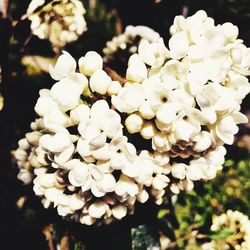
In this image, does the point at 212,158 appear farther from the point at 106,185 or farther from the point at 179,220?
the point at 179,220

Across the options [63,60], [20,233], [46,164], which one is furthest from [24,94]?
[63,60]

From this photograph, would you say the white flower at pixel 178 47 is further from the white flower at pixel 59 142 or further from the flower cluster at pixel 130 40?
the flower cluster at pixel 130 40

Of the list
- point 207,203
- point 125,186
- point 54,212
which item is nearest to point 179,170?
point 125,186

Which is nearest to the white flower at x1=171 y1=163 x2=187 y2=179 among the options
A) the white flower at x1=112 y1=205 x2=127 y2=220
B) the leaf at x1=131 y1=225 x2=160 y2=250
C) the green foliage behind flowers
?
the white flower at x1=112 y1=205 x2=127 y2=220

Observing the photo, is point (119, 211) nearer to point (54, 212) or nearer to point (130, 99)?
point (130, 99)

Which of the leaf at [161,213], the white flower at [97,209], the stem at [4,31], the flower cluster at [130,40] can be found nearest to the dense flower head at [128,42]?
the flower cluster at [130,40]

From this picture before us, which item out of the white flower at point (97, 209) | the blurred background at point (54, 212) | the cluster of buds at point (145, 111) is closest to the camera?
the cluster of buds at point (145, 111)

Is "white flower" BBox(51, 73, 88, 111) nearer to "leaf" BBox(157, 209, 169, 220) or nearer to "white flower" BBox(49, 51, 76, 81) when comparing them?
Answer: "white flower" BBox(49, 51, 76, 81)
